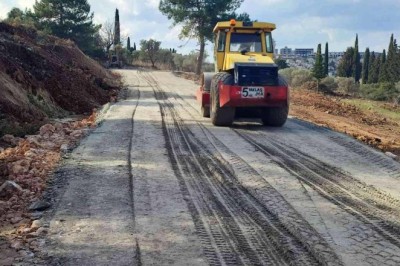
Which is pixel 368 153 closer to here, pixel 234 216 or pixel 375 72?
pixel 234 216

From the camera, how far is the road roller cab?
41.1 feet

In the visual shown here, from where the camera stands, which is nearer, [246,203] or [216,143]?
[246,203]

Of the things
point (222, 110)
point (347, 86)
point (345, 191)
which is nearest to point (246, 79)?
point (222, 110)

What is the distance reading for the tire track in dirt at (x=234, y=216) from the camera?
15.7 ft

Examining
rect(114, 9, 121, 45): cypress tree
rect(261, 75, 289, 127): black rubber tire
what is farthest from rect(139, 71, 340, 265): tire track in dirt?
rect(114, 9, 121, 45): cypress tree

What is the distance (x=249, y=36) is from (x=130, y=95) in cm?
1090

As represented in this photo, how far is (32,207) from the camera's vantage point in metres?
6.09

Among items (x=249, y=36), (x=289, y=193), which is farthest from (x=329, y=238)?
(x=249, y=36)

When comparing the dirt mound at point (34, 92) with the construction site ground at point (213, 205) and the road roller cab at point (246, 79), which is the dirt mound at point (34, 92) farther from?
the road roller cab at point (246, 79)

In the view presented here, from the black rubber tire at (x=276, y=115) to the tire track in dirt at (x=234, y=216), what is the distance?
4.17 meters

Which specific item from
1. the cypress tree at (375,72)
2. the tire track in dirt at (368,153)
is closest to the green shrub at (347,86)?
the cypress tree at (375,72)

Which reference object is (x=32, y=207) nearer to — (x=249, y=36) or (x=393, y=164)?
(x=393, y=164)

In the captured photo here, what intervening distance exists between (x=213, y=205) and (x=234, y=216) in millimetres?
475

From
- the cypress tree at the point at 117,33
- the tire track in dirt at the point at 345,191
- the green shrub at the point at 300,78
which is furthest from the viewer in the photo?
the cypress tree at the point at 117,33
